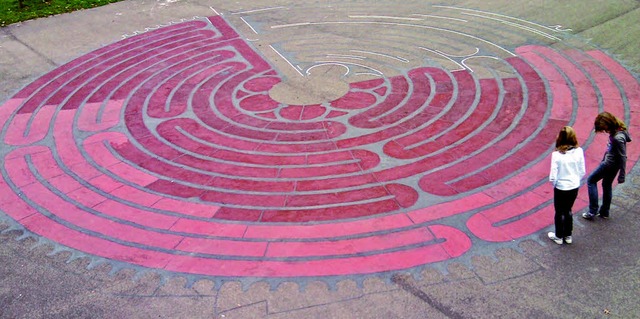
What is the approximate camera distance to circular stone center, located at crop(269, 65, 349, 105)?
14.0 m

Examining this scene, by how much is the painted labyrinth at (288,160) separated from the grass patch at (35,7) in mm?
7336

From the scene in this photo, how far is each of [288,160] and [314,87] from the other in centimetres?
386

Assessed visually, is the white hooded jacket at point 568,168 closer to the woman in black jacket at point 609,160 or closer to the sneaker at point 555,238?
the woman in black jacket at point 609,160

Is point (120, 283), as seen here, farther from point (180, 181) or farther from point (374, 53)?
point (374, 53)

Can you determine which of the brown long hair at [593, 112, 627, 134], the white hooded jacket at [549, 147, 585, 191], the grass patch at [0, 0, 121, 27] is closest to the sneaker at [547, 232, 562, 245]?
the white hooded jacket at [549, 147, 585, 191]

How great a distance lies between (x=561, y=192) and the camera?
7.94 metres

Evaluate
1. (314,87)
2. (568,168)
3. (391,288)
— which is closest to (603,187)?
(568,168)

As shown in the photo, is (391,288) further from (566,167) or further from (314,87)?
(314,87)

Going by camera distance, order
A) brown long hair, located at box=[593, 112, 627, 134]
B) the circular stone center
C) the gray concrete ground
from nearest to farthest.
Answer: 1. the gray concrete ground
2. brown long hair, located at box=[593, 112, 627, 134]
3. the circular stone center

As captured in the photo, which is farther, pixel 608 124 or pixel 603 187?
pixel 603 187

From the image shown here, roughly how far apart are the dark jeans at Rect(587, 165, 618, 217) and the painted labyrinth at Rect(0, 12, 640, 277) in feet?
1.81

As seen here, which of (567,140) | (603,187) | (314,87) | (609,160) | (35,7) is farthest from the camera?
(35,7)

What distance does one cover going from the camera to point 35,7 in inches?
910

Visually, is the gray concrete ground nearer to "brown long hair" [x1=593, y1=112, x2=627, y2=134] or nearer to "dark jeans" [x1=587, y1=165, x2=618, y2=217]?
"dark jeans" [x1=587, y1=165, x2=618, y2=217]
